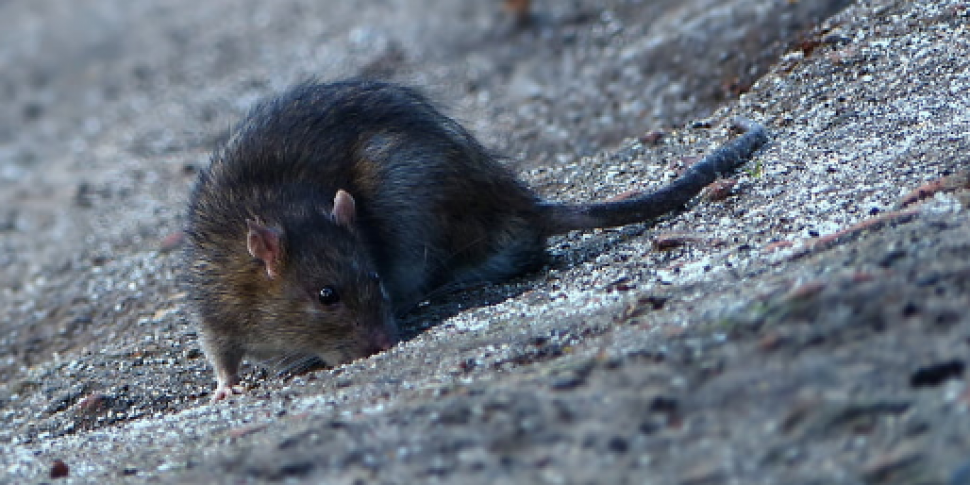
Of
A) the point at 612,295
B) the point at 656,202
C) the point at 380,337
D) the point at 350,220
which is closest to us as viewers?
the point at 612,295

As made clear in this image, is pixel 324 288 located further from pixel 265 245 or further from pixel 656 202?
pixel 656 202

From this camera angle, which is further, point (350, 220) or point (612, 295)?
point (350, 220)

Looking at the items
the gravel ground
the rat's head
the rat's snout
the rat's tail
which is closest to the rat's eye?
the rat's head

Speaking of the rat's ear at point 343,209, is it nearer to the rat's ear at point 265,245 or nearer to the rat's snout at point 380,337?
the rat's ear at point 265,245

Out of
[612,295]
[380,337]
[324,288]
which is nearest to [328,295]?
[324,288]

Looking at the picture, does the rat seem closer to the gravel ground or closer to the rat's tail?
the rat's tail

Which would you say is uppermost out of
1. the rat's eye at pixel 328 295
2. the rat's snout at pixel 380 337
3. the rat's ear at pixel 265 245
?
the rat's ear at pixel 265 245

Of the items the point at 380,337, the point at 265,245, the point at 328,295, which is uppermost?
the point at 265,245

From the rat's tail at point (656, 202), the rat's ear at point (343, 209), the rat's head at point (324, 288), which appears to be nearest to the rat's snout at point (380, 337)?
the rat's head at point (324, 288)
